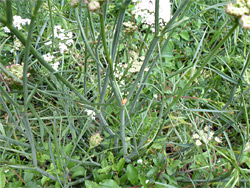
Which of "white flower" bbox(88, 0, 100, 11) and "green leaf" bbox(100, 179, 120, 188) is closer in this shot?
"white flower" bbox(88, 0, 100, 11)

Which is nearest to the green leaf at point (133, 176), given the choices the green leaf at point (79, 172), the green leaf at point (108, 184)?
the green leaf at point (108, 184)

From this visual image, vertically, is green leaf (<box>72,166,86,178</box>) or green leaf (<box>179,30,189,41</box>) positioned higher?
green leaf (<box>179,30,189,41</box>)

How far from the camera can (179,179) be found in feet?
2.60

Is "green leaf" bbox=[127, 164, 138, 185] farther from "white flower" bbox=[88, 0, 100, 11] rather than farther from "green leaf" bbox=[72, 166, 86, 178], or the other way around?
"white flower" bbox=[88, 0, 100, 11]

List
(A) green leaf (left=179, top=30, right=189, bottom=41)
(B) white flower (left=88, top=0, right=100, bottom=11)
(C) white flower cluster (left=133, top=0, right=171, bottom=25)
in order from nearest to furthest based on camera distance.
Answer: (B) white flower (left=88, top=0, right=100, bottom=11) < (C) white flower cluster (left=133, top=0, right=171, bottom=25) < (A) green leaf (left=179, top=30, right=189, bottom=41)

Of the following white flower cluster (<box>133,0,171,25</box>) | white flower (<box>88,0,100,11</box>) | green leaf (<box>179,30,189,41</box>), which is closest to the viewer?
white flower (<box>88,0,100,11</box>)

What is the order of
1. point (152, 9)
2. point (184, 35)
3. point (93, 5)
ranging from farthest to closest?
point (184, 35), point (152, 9), point (93, 5)

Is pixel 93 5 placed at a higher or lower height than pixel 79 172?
higher

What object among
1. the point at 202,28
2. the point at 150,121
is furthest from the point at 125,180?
the point at 202,28

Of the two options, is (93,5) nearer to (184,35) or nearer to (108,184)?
(108,184)

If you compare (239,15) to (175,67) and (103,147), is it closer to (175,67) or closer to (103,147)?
(103,147)

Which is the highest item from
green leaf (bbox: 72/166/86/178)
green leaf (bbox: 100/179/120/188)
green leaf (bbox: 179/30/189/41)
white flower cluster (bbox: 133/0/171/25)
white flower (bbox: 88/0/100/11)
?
white flower cluster (bbox: 133/0/171/25)

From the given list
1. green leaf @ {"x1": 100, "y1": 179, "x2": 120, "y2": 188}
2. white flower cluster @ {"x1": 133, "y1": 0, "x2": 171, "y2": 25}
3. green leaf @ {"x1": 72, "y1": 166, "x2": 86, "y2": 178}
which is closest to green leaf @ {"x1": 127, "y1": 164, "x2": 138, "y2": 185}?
green leaf @ {"x1": 100, "y1": 179, "x2": 120, "y2": 188}

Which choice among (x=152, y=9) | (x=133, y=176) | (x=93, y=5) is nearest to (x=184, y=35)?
(x=152, y=9)
